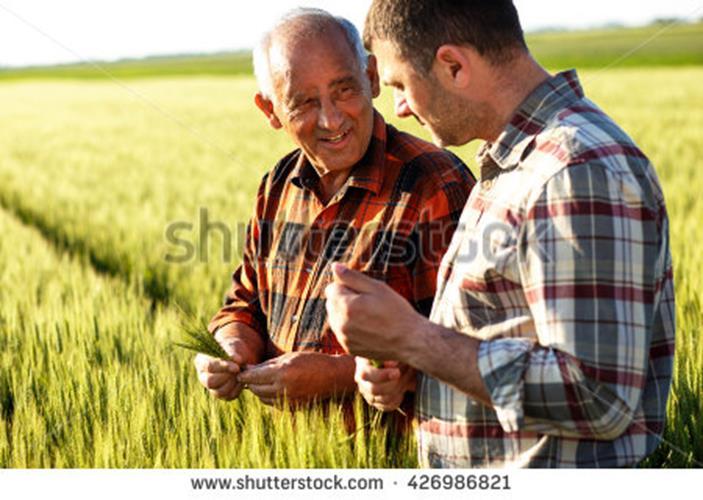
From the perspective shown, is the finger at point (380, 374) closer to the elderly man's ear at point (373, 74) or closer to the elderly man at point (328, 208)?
the elderly man at point (328, 208)

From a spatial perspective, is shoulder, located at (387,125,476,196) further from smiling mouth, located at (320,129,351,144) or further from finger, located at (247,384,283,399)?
finger, located at (247,384,283,399)

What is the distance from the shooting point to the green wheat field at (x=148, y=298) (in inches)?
81.1

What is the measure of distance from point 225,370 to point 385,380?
1.80 ft

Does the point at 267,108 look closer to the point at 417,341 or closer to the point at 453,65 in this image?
the point at 453,65

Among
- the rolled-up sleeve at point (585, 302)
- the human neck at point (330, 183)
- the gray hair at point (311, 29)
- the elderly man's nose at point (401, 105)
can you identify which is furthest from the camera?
the human neck at point (330, 183)

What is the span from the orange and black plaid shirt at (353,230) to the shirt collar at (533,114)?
48cm

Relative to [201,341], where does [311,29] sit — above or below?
above

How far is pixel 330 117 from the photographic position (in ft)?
7.02

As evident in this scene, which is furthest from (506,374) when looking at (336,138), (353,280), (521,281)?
(336,138)

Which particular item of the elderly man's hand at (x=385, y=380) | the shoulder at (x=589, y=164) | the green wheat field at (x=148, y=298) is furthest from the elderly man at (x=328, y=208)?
the shoulder at (x=589, y=164)

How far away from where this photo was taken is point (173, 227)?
18.3 ft

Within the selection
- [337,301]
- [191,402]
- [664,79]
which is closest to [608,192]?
[337,301]

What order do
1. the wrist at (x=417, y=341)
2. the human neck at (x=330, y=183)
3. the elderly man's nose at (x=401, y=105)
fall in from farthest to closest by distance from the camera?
1. the human neck at (x=330, y=183)
2. the elderly man's nose at (x=401, y=105)
3. the wrist at (x=417, y=341)

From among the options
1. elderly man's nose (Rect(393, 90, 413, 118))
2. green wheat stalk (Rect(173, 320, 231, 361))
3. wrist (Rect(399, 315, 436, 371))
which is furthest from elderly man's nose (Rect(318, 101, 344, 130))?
wrist (Rect(399, 315, 436, 371))
